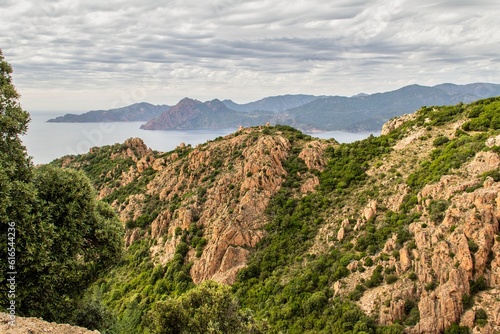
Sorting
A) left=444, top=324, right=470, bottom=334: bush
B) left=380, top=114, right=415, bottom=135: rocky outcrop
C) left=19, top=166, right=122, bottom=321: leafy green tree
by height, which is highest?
left=380, top=114, right=415, bottom=135: rocky outcrop

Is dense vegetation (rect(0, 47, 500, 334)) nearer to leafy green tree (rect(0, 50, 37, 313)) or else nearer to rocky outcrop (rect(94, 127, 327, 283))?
leafy green tree (rect(0, 50, 37, 313))

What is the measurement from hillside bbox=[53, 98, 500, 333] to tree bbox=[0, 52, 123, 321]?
10.4 ft

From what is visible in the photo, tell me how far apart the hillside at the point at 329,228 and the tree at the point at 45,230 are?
318 cm

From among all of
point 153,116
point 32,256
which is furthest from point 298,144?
point 153,116

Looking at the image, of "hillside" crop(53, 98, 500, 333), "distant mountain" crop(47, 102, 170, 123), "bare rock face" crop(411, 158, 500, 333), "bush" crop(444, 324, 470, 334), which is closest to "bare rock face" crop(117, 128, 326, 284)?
"hillside" crop(53, 98, 500, 333)

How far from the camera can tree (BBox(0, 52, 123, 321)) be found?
10062 mm

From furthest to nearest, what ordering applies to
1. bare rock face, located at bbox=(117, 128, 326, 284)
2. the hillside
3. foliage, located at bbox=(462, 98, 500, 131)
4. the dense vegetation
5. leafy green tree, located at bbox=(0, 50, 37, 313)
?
bare rock face, located at bbox=(117, 128, 326, 284)
foliage, located at bbox=(462, 98, 500, 131)
the hillside
the dense vegetation
leafy green tree, located at bbox=(0, 50, 37, 313)

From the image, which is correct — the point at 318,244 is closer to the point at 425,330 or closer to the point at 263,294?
the point at 263,294

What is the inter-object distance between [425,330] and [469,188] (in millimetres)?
8751

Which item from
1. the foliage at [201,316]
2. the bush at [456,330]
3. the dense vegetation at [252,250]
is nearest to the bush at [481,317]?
the dense vegetation at [252,250]

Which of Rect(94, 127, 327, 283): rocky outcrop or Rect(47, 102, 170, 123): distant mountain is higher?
Rect(47, 102, 170, 123): distant mountain

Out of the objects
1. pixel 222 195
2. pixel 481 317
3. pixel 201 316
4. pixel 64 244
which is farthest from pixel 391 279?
pixel 222 195

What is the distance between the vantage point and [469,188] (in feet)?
68.7

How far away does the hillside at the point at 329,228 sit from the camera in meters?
18.3
